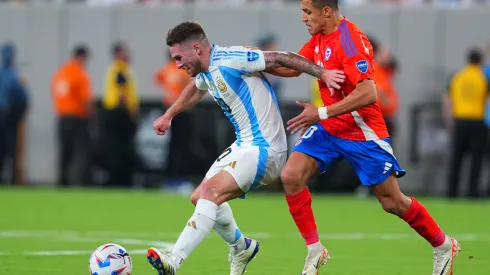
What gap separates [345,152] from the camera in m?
8.59

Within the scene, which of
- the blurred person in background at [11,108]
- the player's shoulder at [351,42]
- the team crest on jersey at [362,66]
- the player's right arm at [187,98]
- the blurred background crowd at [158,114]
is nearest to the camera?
the team crest on jersey at [362,66]

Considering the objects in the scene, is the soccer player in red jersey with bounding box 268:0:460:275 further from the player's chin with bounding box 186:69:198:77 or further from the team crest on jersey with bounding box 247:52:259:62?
the player's chin with bounding box 186:69:198:77

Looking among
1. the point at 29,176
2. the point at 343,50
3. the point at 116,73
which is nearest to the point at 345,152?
the point at 343,50

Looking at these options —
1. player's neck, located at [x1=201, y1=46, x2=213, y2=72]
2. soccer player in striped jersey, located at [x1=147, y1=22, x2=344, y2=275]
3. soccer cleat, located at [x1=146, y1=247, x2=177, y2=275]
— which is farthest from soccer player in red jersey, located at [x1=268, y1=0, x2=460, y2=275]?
soccer cleat, located at [x1=146, y1=247, x2=177, y2=275]

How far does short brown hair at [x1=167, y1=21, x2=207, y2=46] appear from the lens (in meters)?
7.98

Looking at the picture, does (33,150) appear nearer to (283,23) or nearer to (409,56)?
(283,23)

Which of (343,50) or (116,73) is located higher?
(343,50)

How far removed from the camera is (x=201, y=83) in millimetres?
8484

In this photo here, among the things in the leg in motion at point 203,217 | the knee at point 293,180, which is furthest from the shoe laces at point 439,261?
the leg in motion at point 203,217

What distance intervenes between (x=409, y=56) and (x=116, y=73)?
624 centimetres

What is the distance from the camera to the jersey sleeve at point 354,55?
8203 mm

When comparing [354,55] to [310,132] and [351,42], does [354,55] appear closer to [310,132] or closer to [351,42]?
[351,42]

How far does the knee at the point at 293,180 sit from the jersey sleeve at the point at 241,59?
884 mm

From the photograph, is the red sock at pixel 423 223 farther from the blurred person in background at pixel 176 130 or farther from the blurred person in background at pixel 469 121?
the blurred person in background at pixel 176 130
